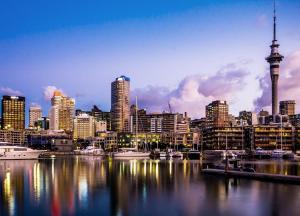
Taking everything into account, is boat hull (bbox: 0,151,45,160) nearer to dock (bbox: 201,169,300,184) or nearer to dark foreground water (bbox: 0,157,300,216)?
dark foreground water (bbox: 0,157,300,216)

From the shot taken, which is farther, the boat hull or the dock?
the boat hull

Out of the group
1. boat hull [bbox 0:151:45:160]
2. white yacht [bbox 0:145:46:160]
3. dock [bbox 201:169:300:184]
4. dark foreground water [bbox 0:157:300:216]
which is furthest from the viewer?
white yacht [bbox 0:145:46:160]

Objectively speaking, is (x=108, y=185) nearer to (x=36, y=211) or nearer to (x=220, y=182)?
(x=220, y=182)

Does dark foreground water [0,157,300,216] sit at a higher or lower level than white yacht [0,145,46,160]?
higher

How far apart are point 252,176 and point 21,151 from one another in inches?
4684

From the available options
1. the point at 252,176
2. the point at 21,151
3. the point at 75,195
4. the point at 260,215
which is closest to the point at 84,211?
the point at 75,195

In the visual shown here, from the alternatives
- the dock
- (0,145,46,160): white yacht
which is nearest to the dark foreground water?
the dock

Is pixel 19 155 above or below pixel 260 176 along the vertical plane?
below

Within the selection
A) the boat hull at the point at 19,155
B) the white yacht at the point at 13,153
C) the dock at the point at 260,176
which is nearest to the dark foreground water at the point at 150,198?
the dock at the point at 260,176

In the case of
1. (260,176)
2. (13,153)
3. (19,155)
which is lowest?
(19,155)

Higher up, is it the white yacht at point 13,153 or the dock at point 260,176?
the dock at point 260,176

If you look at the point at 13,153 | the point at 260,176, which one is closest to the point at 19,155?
the point at 13,153

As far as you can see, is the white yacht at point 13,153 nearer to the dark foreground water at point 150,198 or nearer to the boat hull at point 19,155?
the boat hull at point 19,155

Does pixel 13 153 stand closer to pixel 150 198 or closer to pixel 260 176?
pixel 260 176
